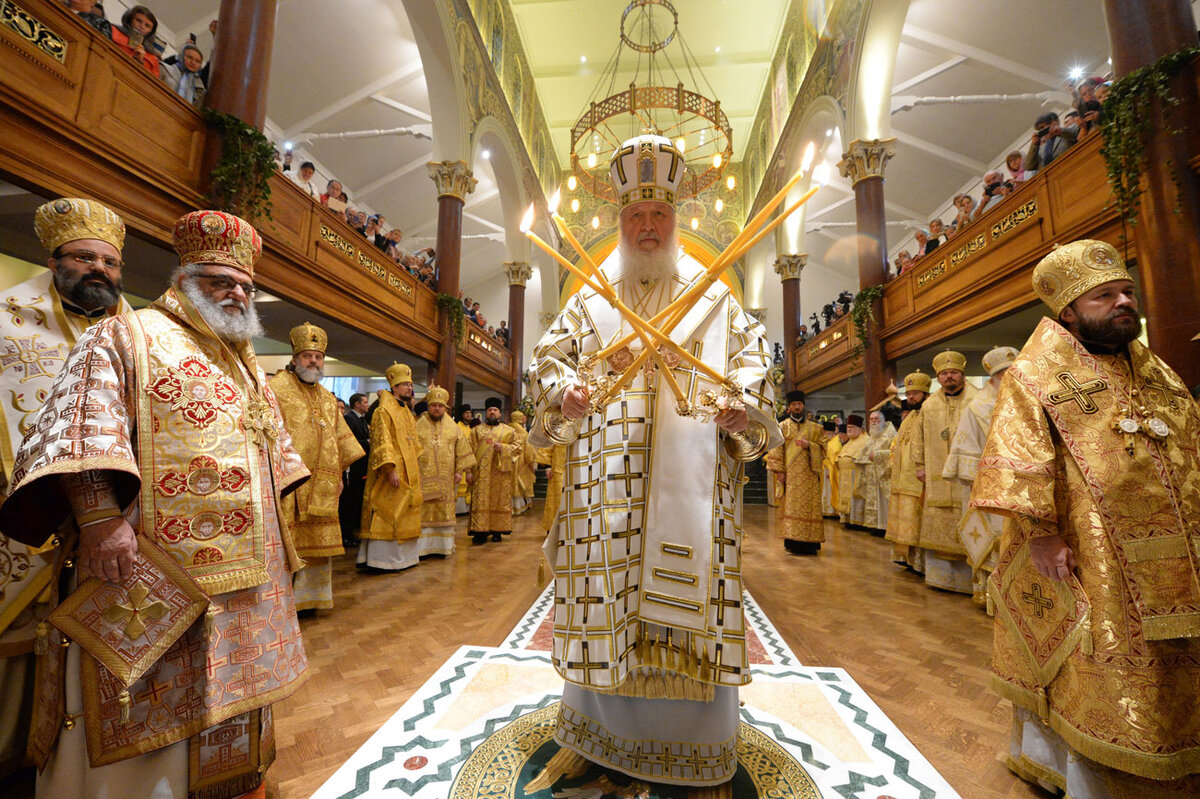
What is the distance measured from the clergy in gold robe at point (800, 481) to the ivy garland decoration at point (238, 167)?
666cm

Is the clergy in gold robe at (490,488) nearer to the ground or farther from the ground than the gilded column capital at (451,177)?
nearer to the ground

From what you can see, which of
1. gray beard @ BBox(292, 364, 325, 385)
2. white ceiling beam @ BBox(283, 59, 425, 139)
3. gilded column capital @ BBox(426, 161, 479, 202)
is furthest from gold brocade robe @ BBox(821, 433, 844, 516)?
white ceiling beam @ BBox(283, 59, 425, 139)

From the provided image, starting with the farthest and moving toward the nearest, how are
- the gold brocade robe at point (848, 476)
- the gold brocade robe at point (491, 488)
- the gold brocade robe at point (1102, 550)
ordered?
the gold brocade robe at point (848, 476) → the gold brocade robe at point (491, 488) → the gold brocade robe at point (1102, 550)

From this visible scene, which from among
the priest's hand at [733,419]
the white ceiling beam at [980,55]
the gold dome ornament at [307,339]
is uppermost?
the white ceiling beam at [980,55]

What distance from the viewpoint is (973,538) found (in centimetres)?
427

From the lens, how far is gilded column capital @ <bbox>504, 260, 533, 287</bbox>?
15.1 metres

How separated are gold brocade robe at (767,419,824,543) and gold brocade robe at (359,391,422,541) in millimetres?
4730

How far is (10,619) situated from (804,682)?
11.5 feet

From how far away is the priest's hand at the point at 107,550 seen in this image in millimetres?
1396

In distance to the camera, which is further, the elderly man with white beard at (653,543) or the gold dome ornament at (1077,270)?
the gold dome ornament at (1077,270)

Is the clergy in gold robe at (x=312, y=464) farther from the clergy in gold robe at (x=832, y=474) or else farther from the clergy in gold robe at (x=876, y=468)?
the clergy in gold robe at (x=832, y=474)

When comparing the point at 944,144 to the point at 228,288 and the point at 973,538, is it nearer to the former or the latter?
the point at 973,538

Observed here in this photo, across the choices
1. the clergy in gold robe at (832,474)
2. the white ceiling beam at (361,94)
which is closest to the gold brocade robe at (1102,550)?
the clergy in gold robe at (832,474)

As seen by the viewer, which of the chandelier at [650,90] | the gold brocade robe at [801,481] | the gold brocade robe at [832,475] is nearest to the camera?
the gold brocade robe at [801,481]
